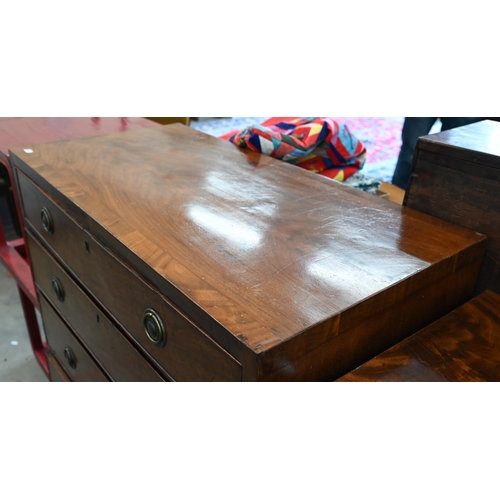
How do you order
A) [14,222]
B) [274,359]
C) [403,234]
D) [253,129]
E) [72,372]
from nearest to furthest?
[274,359] < [403,234] < [253,129] < [72,372] < [14,222]

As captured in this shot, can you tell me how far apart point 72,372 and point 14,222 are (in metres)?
1.50

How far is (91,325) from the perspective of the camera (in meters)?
1.04

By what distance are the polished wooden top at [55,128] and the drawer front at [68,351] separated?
1.55 feet

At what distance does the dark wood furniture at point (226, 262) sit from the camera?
1.95 ft

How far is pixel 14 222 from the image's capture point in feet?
8.41

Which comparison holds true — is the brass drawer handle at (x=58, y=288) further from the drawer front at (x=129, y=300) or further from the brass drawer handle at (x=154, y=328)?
the brass drawer handle at (x=154, y=328)

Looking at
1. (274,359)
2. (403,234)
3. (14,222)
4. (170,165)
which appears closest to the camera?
(274,359)

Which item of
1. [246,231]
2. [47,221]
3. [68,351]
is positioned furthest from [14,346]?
[246,231]

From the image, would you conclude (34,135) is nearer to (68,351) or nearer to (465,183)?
(68,351)

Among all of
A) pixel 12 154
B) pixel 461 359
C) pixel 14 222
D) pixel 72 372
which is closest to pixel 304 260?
pixel 461 359

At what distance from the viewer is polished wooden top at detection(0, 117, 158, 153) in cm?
148

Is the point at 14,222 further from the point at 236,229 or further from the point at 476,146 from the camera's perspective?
the point at 476,146

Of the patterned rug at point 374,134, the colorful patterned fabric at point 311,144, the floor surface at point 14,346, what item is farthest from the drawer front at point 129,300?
the patterned rug at point 374,134

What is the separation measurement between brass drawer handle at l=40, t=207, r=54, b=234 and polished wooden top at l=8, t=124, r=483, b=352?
0.06 m
